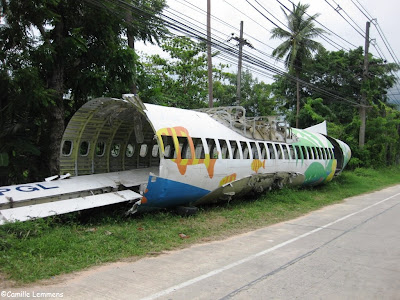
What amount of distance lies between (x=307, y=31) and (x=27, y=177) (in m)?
32.9

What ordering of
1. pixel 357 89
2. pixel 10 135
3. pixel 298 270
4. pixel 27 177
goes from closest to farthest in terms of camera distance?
pixel 298 270
pixel 10 135
pixel 27 177
pixel 357 89

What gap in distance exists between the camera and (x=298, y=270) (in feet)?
21.8

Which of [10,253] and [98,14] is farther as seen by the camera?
[98,14]

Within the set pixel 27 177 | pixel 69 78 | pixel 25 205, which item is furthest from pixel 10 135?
pixel 25 205

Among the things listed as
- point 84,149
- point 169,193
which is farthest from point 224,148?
point 84,149

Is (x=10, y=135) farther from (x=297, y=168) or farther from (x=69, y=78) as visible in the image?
(x=297, y=168)

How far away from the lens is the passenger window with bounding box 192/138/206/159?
36.5 feet

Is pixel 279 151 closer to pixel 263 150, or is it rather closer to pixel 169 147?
pixel 263 150

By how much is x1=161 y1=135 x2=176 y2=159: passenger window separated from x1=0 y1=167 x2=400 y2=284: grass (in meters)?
1.70

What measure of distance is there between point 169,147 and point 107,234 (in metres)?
3.51

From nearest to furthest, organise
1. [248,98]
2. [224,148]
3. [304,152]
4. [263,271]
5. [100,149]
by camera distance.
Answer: [263,271] < [224,148] < [100,149] < [304,152] < [248,98]

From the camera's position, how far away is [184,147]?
442 inches

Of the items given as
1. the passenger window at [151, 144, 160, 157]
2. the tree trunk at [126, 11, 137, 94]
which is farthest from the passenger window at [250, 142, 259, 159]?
the tree trunk at [126, 11, 137, 94]

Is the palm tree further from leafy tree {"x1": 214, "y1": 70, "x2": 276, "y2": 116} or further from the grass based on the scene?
the grass
